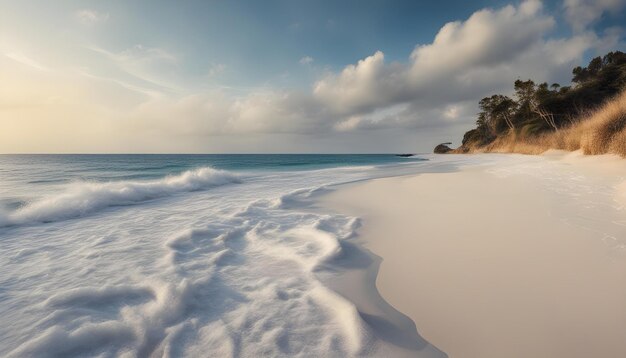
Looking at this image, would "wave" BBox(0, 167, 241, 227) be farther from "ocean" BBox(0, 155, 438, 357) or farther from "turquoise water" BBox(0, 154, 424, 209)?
"turquoise water" BBox(0, 154, 424, 209)

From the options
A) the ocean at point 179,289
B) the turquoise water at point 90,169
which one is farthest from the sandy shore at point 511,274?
the turquoise water at point 90,169

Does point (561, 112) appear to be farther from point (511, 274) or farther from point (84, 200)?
point (84, 200)

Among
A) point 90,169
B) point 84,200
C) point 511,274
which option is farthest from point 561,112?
point 90,169

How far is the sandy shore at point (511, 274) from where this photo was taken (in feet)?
5.31

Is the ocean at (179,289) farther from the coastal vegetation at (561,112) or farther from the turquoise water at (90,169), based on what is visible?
the coastal vegetation at (561,112)

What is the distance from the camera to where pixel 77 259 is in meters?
3.29

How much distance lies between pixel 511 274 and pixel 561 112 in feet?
182

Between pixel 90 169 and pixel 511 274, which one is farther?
pixel 90 169

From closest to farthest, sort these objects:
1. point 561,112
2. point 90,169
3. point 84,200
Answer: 1. point 84,200
2. point 90,169
3. point 561,112

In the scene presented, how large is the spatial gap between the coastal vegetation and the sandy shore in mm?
9771

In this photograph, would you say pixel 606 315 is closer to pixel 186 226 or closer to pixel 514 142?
pixel 186 226

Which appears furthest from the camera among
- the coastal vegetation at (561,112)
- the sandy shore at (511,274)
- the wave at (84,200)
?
the coastal vegetation at (561,112)

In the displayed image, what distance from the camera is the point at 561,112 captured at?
4050 centimetres

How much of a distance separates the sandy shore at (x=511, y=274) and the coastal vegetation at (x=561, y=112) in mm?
9771
